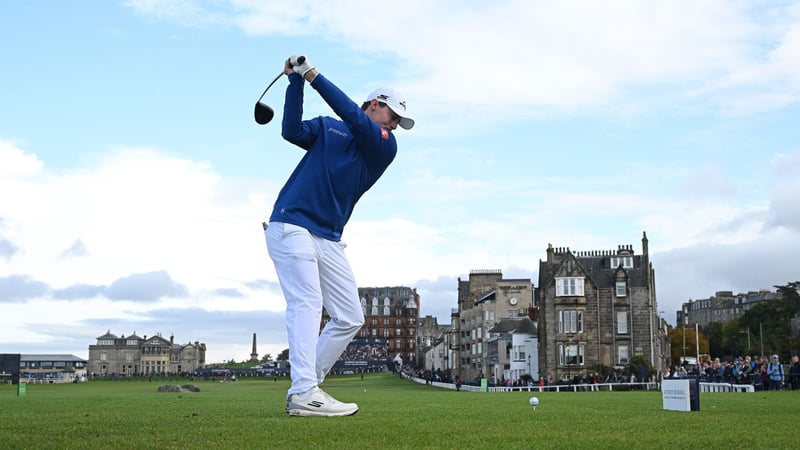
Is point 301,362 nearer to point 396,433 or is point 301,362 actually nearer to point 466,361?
point 396,433

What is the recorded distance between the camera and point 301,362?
8.48 meters

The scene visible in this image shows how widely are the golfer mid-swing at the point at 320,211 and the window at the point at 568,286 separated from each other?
77806 millimetres

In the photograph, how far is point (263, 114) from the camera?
29.2ft

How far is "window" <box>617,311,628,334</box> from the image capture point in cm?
8481

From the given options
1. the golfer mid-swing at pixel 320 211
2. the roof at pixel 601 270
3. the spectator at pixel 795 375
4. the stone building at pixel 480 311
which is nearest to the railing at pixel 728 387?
the spectator at pixel 795 375

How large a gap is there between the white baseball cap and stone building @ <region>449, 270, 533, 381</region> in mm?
97478

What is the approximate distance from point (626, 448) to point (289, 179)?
472 centimetres

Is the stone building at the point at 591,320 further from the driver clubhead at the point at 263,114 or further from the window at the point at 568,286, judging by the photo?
the driver clubhead at the point at 263,114

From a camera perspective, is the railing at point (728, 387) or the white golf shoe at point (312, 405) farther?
the railing at point (728, 387)

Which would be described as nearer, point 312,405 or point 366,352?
point 312,405

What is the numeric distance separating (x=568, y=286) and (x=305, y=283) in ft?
259

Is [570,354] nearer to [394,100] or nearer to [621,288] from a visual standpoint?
[621,288]

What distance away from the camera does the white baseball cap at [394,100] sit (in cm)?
907

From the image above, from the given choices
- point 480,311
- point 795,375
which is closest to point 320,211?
point 795,375
